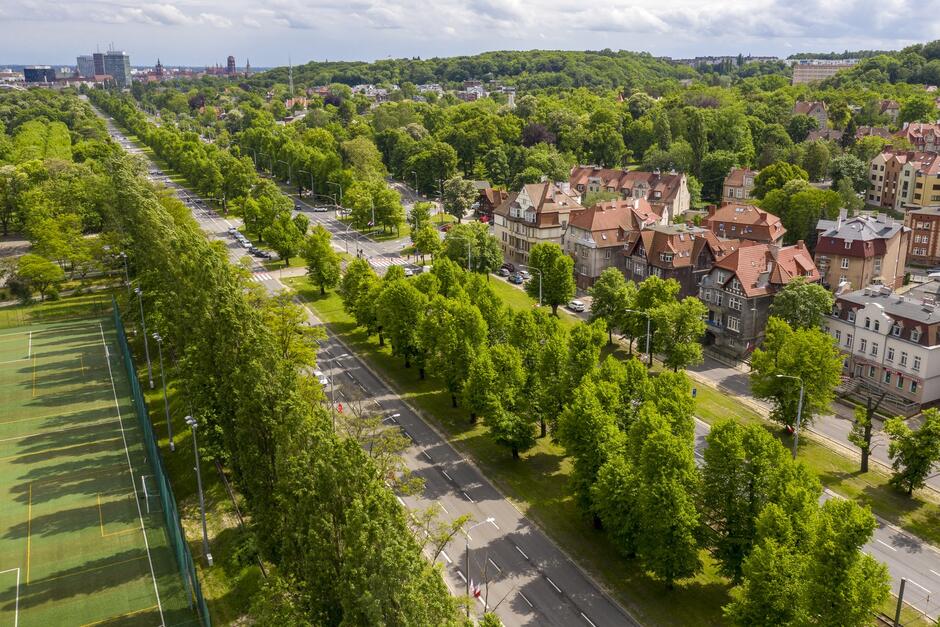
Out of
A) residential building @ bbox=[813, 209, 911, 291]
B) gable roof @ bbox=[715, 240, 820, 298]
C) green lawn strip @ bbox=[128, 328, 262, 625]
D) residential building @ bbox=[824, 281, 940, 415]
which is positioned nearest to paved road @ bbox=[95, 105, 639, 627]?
green lawn strip @ bbox=[128, 328, 262, 625]

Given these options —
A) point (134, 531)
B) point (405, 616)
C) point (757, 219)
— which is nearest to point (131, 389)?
point (134, 531)

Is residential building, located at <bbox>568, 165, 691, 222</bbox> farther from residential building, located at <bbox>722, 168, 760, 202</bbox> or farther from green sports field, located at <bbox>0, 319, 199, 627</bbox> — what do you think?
green sports field, located at <bbox>0, 319, 199, 627</bbox>

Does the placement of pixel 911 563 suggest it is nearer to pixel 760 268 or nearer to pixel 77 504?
pixel 760 268

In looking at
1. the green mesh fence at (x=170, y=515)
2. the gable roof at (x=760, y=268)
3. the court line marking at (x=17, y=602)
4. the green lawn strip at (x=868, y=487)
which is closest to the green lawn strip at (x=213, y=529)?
the green mesh fence at (x=170, y=515)

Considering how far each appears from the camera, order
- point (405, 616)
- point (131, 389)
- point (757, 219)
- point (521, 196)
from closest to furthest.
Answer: point (405, 616) → point (131, 389) → point (757, 219) → point (521, 196)

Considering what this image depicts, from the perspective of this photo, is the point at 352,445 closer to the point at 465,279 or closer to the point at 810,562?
the point at 810,562

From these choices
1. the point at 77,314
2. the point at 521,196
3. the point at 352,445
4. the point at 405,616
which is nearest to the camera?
the point at 405,616

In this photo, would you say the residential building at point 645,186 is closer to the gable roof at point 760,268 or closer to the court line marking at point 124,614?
the gable roof at point 760,268
